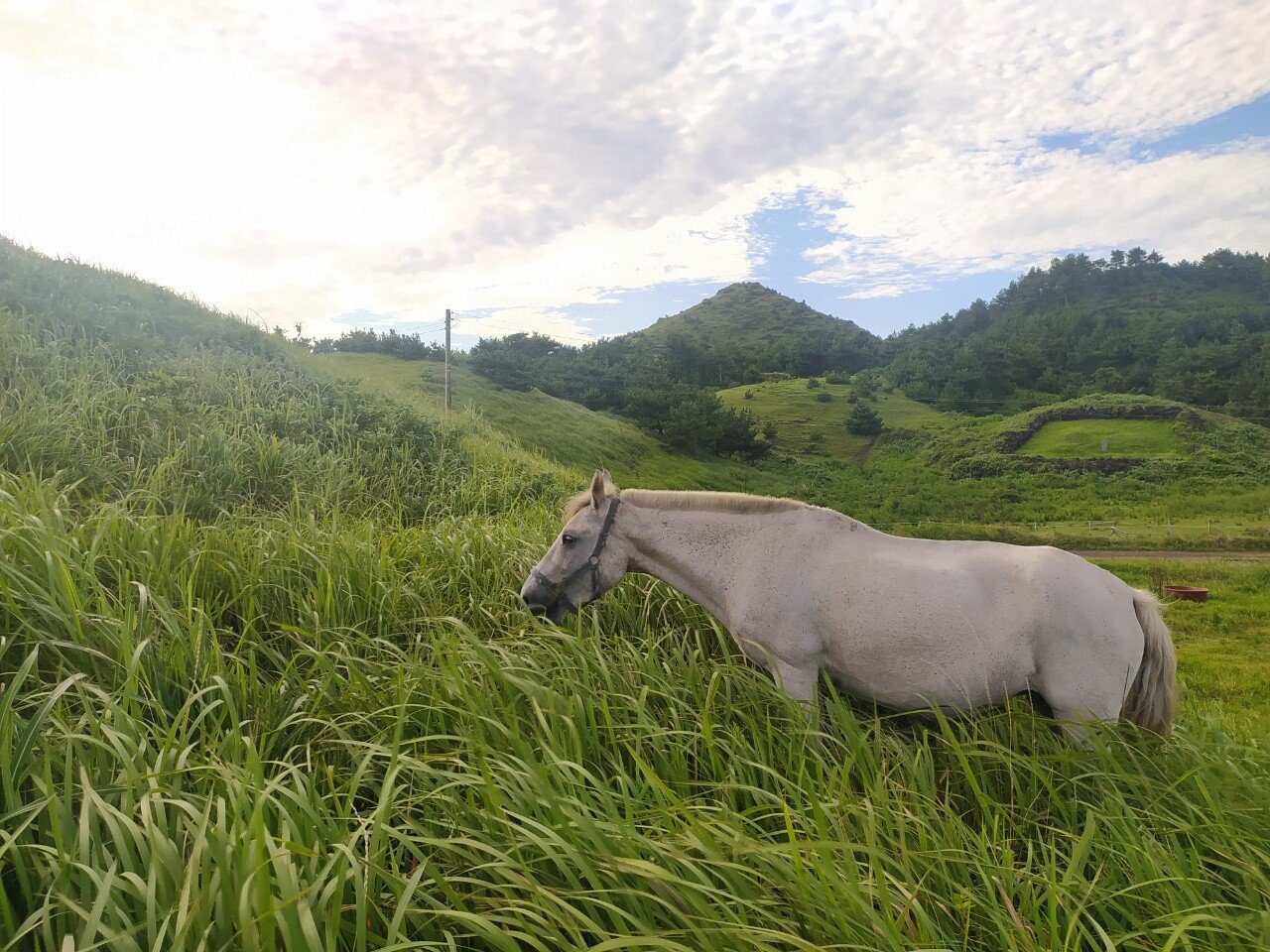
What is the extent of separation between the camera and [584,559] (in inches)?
131

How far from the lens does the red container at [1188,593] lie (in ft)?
29.7

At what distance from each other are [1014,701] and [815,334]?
2275 centimetres

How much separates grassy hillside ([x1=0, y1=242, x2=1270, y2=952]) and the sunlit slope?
22.2 ft

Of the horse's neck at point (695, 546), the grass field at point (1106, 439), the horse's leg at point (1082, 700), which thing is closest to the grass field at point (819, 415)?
the grass field at point (1106, 439)

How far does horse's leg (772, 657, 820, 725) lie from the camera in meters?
2.96

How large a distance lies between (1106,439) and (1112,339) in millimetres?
5022

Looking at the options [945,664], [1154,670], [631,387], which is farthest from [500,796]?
[631,387]

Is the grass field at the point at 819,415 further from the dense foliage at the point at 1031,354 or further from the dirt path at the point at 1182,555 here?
the dirt path at the point at 1182,555

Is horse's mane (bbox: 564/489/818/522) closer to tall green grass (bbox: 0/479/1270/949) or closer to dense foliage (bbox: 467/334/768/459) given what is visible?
tall green grass (bbox: 0/479/1270/949)

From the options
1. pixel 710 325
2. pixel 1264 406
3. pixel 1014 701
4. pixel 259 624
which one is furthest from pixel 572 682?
pixel 710 325

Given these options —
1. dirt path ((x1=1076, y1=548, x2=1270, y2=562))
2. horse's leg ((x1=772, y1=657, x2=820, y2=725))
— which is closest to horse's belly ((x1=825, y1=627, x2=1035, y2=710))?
horse's leg ((x1=772, y1=657, x2=820, y2=725))

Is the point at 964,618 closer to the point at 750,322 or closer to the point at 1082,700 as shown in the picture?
the point at 1082,700

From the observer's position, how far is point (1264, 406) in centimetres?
1411

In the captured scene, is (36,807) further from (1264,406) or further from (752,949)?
(1264,406)
